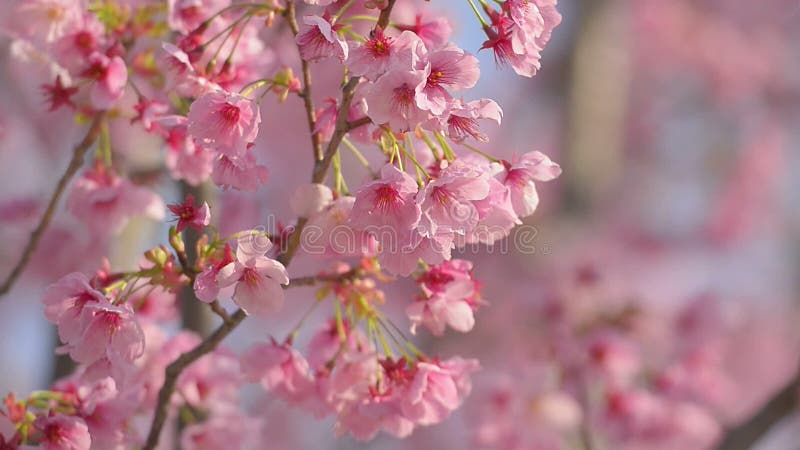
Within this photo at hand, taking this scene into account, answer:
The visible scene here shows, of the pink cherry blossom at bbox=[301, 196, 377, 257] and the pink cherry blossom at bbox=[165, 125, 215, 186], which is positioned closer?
the pink cherry blossom at bbox=[301, 196, 377, 257]

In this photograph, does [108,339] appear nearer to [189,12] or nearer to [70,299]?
[70,299]

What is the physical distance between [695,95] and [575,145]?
3.77 metres

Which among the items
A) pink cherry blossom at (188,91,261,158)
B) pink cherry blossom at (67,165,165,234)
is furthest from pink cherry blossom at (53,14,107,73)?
pink cherry blossom at (188,91,261,158)

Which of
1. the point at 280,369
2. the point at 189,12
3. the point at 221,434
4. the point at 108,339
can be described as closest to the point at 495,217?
Result: the point at 280,369

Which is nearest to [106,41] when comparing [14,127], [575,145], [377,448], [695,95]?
[14,127]

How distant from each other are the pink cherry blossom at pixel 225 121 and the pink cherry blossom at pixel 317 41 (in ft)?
0.42

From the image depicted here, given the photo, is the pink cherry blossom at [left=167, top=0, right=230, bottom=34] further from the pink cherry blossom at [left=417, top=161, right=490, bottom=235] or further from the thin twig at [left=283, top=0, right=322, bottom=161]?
the pink cherry blossom at [left=417, top=161, right=490, bottom=235]

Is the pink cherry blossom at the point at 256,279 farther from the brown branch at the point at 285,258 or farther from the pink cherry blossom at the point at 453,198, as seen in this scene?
the pink cherry blossom at the point at 453,198

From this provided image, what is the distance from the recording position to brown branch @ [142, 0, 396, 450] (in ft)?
4.37

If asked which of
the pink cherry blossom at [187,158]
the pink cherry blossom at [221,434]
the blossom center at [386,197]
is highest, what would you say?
the blossom center at [386,197]

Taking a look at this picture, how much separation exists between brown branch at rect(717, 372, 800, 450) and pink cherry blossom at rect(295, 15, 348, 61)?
4.94 ft

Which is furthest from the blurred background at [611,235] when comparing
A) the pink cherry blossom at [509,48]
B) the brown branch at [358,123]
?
the pink cherry blossom at [509,48]

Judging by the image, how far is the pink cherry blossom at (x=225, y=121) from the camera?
131 centimetres

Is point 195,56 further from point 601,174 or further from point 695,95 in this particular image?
point 695,95
